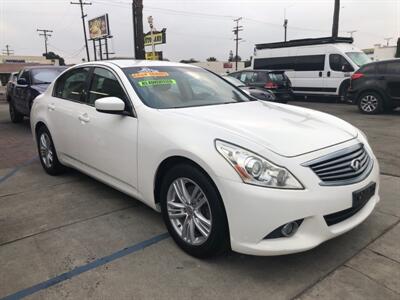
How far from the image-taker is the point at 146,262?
291 centimetres

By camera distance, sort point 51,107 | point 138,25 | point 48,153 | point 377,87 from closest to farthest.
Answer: point 51,107, point 48,153, point 377,87, point 138,25

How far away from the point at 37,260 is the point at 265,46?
16.0 meters

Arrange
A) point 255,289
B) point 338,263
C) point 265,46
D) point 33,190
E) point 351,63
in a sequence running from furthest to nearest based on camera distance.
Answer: point 265,46 < point 351,63 < point 33,190 < point 338,263 < point 255,289

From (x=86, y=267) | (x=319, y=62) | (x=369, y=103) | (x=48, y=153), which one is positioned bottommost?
(x=86, y=267)

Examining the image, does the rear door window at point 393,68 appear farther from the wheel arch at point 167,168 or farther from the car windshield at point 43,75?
the wheel arch at point 167,168

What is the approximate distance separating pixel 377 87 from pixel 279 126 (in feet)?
29.2

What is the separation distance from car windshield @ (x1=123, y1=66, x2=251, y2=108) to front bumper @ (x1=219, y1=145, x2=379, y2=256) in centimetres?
130

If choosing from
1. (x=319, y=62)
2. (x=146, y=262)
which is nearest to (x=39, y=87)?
(x=146, y=262)

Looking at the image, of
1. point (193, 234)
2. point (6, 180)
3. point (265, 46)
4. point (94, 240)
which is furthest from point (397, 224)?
point (265, 46)

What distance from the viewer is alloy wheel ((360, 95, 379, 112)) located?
35.3 ft

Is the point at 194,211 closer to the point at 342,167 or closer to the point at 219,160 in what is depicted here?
the point at 219,160

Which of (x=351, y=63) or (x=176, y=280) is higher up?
(x=351, y=63)

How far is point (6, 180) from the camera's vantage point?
516 centimetres

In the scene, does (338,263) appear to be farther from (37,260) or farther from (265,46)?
(265,46)
